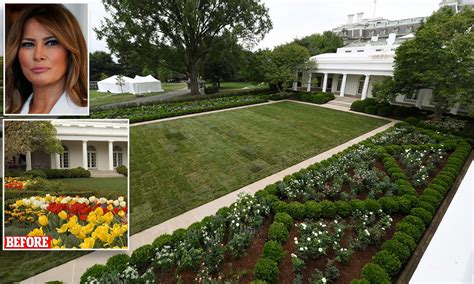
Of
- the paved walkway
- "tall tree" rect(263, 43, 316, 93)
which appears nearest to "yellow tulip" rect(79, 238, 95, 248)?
the paved walkway

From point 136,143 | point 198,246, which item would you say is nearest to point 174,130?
point 136,143

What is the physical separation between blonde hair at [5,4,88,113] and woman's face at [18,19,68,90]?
38mm

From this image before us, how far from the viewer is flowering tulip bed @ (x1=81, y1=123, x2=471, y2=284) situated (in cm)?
472

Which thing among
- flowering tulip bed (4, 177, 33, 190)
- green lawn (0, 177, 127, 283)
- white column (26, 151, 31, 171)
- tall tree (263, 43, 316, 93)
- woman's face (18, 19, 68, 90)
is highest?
tall tree (263, 43, 316, 93)

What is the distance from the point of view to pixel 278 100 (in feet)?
84.7

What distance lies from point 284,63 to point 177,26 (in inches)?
431

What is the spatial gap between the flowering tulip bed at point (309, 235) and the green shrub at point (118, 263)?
17 mm

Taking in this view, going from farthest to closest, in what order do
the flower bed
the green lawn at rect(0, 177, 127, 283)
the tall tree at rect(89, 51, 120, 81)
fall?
the tall tree at rect(89, 51, 120, 81), the flower bed, the green lawn at rect(0, 177, 127, 283)

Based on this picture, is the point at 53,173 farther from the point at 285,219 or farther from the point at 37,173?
the point at 285,219

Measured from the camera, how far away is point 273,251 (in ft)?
16.5

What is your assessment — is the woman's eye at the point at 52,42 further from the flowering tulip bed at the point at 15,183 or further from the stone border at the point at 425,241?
the stone border at the point at 425,241

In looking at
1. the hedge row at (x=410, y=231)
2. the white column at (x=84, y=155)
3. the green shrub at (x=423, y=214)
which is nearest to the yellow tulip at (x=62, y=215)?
the white column at (x=84, y=155)

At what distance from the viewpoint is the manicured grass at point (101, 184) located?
12.3 ft

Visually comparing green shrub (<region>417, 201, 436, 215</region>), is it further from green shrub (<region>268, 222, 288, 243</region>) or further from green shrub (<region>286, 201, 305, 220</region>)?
green shrub (<region>268, 222, 288, 243</region>)
